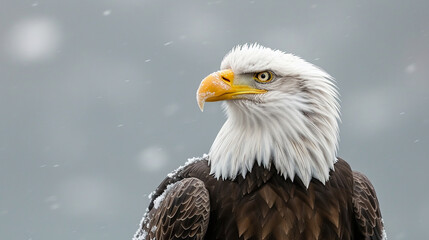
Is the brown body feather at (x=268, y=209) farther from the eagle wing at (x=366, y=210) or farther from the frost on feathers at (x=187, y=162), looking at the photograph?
the frost on feathers at (x=187, y=162)

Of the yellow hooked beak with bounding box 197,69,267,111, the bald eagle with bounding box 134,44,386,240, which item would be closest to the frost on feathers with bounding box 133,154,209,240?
the bald eagle with bounding box 134,44,386,240

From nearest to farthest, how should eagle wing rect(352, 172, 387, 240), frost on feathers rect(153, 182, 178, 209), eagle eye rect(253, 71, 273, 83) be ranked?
eagle eye rect(253, 71, 273, 83)
eagle wing rect(352, 172, 387, 240)
frost on feathers rect(153, 182, 178, 209)

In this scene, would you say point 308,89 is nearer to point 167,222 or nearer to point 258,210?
point 258,210

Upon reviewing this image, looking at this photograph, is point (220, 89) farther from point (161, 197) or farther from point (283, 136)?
point (161, 197)

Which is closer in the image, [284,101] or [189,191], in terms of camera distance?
[284,101]

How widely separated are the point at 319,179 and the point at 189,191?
1028 mm

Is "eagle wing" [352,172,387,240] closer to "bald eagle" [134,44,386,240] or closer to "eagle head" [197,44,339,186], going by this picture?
"bald eagle" [134,44,386,240]

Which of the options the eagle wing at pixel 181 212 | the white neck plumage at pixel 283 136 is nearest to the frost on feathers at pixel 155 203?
the eagle wing at pixel 181 212

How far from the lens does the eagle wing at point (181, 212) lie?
15.6ft

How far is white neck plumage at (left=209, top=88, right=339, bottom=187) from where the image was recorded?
454cm

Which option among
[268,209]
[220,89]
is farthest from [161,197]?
[220,89]

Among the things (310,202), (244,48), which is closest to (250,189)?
(310,202)

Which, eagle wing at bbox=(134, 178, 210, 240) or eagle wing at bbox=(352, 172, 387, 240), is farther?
eagle wing at bbox=(352, 172, 387, 240)

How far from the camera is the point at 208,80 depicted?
177 inches
